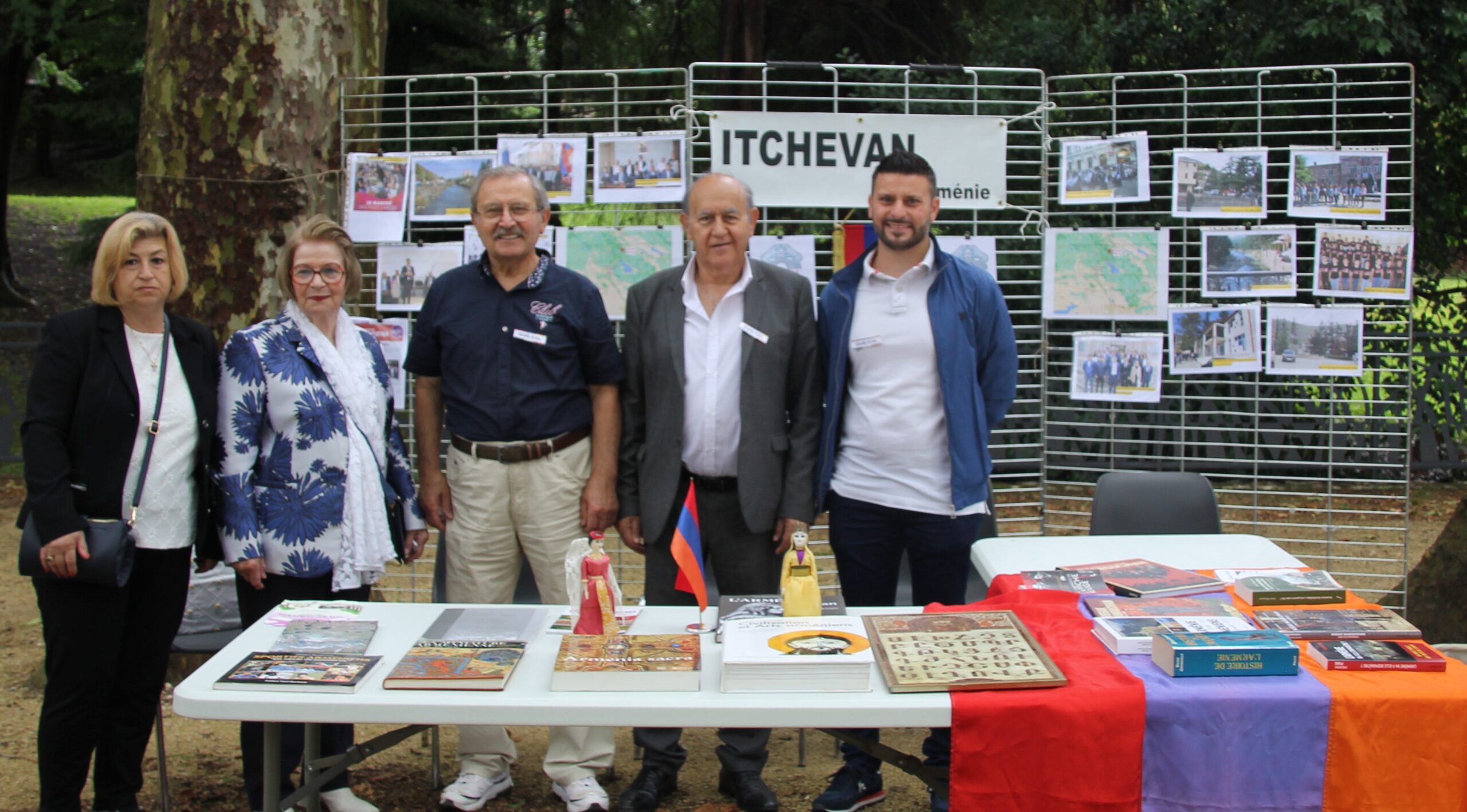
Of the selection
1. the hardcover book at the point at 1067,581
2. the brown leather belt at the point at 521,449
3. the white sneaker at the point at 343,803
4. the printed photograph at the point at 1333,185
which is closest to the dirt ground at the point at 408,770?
the white sneaker at the point at 343,803

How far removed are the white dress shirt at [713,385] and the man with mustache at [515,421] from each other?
0.69 feet

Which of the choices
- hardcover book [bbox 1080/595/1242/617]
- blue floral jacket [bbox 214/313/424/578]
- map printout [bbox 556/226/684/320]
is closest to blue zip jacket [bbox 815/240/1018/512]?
hardcover book [bbox 1080/595/1242/617]

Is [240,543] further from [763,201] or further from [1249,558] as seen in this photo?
[1249,558]

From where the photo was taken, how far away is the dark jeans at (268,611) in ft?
9.57

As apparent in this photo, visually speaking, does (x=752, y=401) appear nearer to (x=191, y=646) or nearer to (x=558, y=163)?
(x=558, y=163)

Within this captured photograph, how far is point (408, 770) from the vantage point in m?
3.60

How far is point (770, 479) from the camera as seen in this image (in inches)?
124

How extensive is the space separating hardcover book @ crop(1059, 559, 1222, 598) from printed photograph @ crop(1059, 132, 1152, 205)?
177 centimetres

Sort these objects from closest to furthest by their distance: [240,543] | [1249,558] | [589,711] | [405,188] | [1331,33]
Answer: [589,711], [240,543], [1249,558], [405,188], [1331,33]

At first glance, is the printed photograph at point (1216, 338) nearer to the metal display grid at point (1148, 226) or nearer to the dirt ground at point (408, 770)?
the metal display grid at point (1148, 226)

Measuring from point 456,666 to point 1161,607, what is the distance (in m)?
1.49

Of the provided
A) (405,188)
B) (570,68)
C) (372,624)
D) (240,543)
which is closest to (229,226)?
(405,188)

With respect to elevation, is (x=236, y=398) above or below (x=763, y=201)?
below

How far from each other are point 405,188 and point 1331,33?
5.52m
